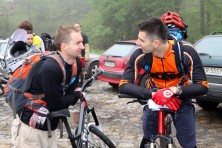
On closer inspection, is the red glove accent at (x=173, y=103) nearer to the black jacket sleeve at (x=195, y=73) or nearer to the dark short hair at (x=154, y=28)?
the black jacket sleeve at (x=195, y=73)

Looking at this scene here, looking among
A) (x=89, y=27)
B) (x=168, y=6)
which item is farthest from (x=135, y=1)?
(x=89, y=27)

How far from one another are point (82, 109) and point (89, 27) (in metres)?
44.5

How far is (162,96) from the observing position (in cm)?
274

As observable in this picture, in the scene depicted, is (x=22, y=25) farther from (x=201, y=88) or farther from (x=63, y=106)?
(x=201, y=88)

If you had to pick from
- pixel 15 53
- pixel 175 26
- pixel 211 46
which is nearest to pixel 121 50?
pixel 211 46

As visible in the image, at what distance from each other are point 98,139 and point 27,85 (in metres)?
1.14

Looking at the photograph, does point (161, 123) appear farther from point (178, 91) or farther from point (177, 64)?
point (177, 64)

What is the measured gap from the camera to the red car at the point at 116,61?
947 cm

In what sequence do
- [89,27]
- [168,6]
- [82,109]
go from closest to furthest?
[82,109]
[168,6]
[89,27]

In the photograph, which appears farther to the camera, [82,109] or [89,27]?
[89,27]

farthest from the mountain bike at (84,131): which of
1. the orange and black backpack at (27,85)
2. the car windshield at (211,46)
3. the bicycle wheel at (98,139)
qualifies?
the car windshield at (211,46)

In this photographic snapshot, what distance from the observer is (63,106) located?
318 cm

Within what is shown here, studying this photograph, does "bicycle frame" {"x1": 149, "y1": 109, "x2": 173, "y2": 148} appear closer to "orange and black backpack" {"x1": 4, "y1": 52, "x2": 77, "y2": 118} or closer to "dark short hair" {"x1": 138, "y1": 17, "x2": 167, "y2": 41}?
"dark short hair" {"x1": 138, "y1": 17, "x2": 167, "y2": 41}

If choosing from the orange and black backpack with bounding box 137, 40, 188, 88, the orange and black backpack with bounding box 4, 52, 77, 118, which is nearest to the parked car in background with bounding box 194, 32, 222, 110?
the orange and black backpack with bounding box 137, 40, 188, 88
